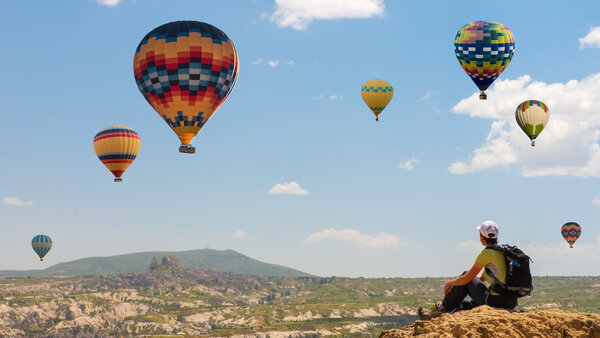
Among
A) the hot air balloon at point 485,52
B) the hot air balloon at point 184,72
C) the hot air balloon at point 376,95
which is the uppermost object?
the hot air balloon at point 376,95

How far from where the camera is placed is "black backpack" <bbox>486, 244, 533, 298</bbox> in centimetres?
1662

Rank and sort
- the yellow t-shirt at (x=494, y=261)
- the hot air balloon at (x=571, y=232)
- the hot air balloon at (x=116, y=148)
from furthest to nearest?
the hot air balloon at (x=571, y=232)
the hot air balloon at (x=116, y=148)
the yellow t-shirt at (x=494, y=261)

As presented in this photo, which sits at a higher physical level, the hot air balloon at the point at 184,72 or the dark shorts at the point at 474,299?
the hot air balloon at the point at 184,72

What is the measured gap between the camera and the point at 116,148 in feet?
390

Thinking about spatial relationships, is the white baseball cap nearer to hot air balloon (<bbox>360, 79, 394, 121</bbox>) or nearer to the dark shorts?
the dark shorts

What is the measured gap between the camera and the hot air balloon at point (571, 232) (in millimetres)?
170625

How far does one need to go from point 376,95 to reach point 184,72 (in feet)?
179

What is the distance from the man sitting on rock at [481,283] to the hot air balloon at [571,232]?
165m

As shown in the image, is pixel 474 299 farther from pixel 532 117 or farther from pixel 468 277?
pixel 532 117

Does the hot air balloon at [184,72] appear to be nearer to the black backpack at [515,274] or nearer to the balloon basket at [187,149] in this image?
the balloon basket at [187,149]

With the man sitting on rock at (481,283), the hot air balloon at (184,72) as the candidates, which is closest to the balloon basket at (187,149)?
the hot air balloon at (184,72)

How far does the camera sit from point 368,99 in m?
126

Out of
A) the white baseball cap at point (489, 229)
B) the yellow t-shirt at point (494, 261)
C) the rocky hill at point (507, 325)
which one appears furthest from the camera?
the white baseball cap at point (489, 229)

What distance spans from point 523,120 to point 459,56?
19288 millimetres
